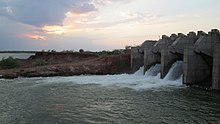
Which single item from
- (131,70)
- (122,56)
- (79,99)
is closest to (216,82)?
(79,99)

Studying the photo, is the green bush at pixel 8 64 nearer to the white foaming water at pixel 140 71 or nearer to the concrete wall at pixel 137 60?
the concrete wall at pixel 137 60

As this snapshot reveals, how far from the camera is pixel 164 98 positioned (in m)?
16.7

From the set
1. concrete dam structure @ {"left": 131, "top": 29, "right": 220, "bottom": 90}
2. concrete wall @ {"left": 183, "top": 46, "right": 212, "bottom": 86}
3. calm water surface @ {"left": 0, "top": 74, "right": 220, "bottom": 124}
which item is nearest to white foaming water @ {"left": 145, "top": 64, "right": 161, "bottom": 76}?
concrete dam structure @ {"left": 131, "top": 29, "right": 220, "bottom": 90}

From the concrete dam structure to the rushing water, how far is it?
4.27 ft

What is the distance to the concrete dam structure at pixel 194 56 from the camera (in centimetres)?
1978

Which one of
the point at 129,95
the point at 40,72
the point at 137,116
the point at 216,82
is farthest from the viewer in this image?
the point at 40,72

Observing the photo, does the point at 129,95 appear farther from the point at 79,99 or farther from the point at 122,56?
the point at 122,56

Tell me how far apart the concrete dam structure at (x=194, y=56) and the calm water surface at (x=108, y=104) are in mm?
1327

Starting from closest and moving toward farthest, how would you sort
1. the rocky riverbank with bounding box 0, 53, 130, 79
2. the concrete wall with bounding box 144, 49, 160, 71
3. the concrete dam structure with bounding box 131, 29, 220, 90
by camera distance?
the concrete dam structure with bounding box 131, 29, 220, 90 < the concrete wall with bounding box 144, 49, 160, 71 < the rocky riverbank with bounding box 0, 53, 130, 79

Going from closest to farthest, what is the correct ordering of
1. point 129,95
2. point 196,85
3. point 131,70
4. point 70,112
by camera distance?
point 70,112, point 129,95, point 196,85, point 131,70

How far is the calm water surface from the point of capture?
40.9 feet

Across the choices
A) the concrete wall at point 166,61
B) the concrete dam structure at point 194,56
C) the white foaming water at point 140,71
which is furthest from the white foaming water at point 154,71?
the concrete wall at point 166,61

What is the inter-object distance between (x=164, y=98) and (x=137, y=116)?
432cm

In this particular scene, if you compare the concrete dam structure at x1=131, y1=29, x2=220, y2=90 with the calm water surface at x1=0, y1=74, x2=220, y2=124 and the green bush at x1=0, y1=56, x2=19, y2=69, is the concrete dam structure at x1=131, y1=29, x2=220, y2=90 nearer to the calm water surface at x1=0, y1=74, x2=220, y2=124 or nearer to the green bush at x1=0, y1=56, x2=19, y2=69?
the calm water surface at x1=0, y1=74, x2=220, y2=124
